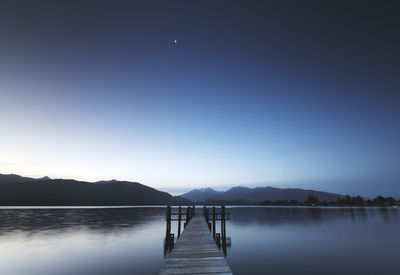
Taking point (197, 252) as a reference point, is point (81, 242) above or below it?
below

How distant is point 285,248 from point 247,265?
30.2 ft

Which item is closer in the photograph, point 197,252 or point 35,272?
point 197,252

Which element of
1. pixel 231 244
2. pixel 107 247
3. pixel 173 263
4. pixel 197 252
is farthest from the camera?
pixel 231 244

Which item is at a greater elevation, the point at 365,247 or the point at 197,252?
the point at 197,252

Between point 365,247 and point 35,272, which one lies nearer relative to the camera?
point 35,272

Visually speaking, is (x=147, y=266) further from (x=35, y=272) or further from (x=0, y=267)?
(x=0, y=267)

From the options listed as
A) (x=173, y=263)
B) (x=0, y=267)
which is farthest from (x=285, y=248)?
(x=0, y=267)

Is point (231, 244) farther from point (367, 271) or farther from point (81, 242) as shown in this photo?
point (81, 242)

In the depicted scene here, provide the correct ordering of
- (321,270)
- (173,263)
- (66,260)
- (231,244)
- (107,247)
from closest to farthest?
1. (173,263)
2. (321,270)
3. (66,260)
4. (107,247)
5. (231,244)

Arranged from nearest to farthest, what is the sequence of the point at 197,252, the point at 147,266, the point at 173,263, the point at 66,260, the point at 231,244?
1. the point at 173,263
2. the point at 197,252
3. the point at 147,266
4. the point at 66,260
5. the point at 231,244

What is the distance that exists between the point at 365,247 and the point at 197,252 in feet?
87.2

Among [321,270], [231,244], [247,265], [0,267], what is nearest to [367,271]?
[321,270]

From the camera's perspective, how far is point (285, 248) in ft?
90.7

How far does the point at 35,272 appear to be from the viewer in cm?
1852
